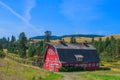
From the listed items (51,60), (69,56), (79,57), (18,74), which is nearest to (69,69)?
(69,56)

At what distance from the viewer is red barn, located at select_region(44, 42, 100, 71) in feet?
201

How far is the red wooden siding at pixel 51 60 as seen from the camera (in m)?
61.7

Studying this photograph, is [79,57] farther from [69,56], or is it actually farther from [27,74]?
[27,74]

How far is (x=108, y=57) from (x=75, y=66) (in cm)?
5498

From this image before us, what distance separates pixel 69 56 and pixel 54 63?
167 inches

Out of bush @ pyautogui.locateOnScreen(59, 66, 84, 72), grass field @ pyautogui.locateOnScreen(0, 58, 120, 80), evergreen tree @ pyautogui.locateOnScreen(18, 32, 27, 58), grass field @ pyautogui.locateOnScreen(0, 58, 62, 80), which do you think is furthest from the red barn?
grass field @ pyautogui.locateOnScreen(0, 58, 62, 80)

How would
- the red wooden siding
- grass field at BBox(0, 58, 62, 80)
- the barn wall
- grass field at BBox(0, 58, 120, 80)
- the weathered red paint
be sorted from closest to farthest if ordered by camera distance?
grass field at BBox(0, 58, 62, 80), grass field at BBox(0, 58, 120, 80), the weathered red paint, the red wooden siding, the barn wall

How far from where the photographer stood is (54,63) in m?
62.8

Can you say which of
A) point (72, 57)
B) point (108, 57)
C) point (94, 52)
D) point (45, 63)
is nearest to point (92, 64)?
point (94, 52)

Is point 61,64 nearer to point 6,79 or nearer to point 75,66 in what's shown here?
point 75,66

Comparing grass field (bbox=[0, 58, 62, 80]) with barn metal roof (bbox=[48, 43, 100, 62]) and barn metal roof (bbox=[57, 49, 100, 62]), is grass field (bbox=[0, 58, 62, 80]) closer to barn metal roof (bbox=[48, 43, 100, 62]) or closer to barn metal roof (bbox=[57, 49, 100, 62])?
barn metal roof (bbox=[57, 49, 100, 62])

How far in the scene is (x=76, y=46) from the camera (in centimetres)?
6769

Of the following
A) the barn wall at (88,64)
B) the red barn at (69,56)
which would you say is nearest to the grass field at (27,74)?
the red barn at (69,56)

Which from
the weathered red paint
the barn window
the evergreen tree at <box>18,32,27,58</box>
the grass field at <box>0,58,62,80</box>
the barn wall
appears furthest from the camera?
the evergreen tree at <box>18,32,27,58</box>
